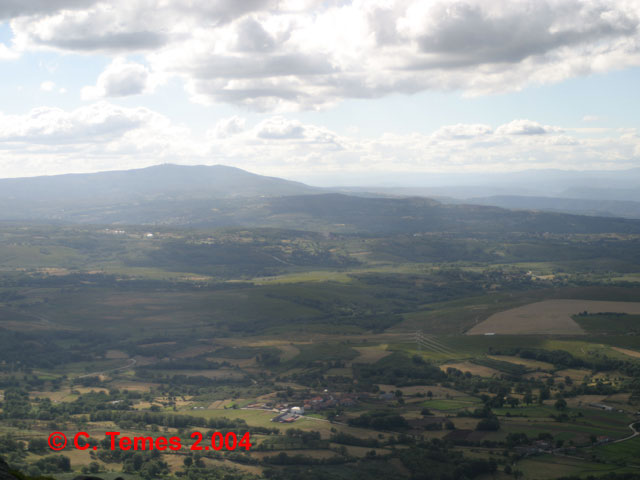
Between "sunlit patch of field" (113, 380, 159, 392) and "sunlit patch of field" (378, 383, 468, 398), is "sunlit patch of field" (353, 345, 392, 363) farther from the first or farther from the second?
"sunlit patch of field" (113, 380, 159, 392)

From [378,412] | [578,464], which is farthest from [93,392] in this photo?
[578,464]

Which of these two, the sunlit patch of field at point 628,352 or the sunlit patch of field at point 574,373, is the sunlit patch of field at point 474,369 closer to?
the sunlit patch of field at point 574,373

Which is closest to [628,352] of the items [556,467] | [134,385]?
[556,467]

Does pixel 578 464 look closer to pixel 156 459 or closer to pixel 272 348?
pixel 156 459

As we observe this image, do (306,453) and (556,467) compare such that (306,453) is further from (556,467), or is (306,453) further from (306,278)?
(306,278)

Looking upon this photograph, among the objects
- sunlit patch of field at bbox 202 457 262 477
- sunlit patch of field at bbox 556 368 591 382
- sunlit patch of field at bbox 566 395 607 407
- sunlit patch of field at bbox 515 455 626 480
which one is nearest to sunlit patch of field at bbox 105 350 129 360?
sunlit patch of field at bbox 202 457 262 477

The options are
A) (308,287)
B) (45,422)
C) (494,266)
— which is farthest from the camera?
(494,266)
